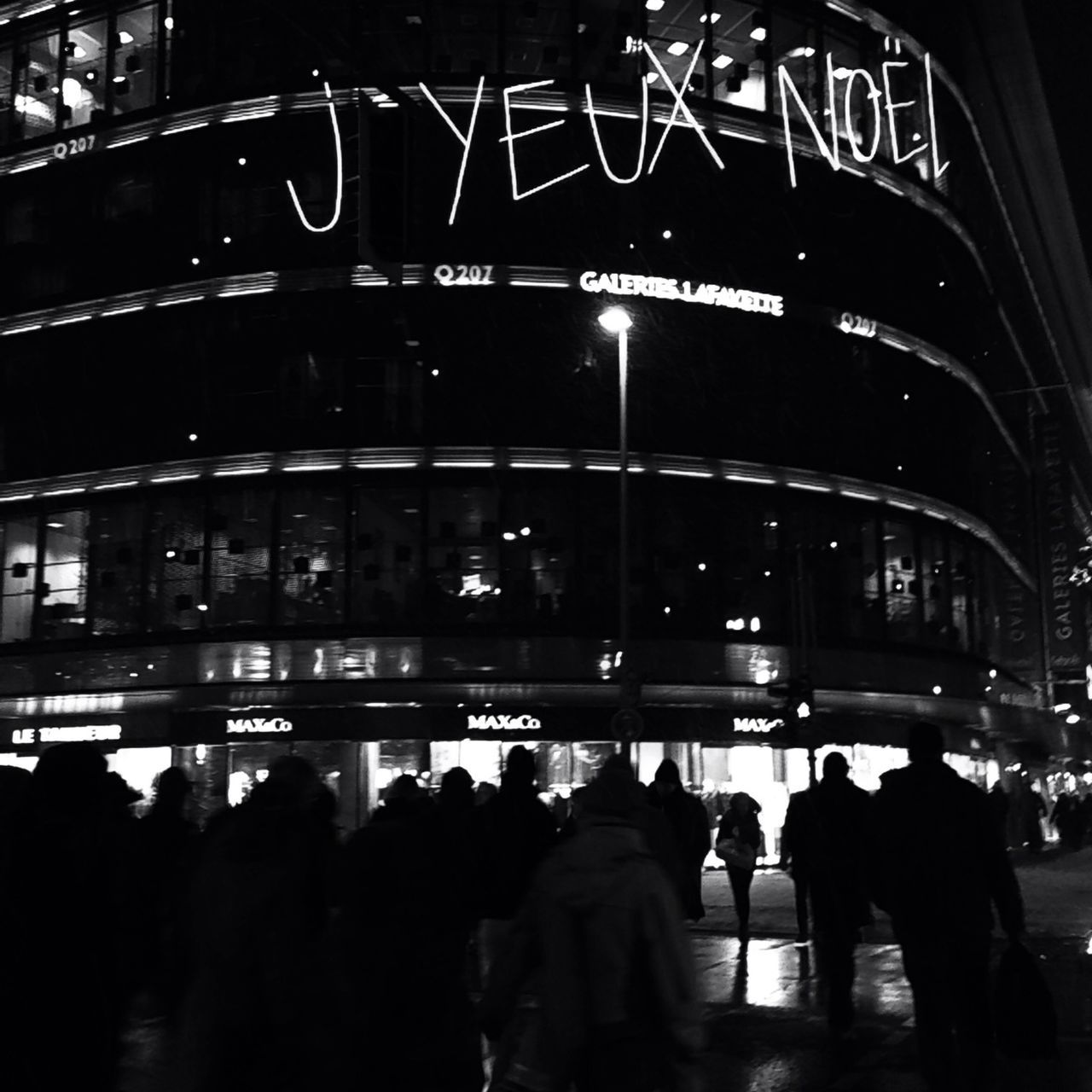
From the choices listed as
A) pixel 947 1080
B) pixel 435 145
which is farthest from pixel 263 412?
pixel 947 1080

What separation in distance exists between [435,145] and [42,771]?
31732 millimetres

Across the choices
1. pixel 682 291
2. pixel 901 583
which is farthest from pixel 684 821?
pixel 901 583

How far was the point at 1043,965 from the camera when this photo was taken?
16.4 metres

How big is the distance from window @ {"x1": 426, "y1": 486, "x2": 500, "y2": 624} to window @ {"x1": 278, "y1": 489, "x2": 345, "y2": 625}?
6.45 feet

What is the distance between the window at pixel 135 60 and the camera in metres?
39.3

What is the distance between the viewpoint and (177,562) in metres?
36.1

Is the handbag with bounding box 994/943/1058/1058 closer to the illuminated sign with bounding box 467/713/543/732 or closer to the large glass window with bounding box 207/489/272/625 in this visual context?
the illuminated sign with bounding box 467/713/543/732

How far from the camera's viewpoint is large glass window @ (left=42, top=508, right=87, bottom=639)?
3728cm

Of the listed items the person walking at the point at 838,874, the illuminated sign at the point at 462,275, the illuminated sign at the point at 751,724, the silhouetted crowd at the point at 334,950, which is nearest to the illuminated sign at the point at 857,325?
the illuminated sign at the point at 462,275

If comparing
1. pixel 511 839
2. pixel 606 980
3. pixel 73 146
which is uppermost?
pixel 73 146

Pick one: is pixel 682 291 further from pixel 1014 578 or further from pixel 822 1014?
pixel 822 1014

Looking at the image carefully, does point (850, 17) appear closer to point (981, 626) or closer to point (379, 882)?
point (981, 626)

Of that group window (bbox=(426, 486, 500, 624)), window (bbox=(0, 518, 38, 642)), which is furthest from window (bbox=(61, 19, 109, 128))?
window (bbox=(426, 486, 500, 624))

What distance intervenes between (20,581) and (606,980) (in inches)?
1376
